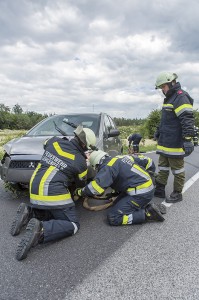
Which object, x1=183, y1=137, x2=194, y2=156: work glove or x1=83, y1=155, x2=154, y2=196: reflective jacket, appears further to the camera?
x1=183, y1=137, x2=194, y2=156: work glove

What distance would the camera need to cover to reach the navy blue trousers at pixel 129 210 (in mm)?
3717

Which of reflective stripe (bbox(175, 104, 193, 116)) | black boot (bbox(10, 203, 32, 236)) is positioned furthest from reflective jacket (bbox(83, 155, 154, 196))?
reflective stripe (bbox(175, 104, 193, 116))

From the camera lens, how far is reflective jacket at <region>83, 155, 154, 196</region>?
3598mm

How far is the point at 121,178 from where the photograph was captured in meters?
3.83

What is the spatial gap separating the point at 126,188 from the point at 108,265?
1.36 meters

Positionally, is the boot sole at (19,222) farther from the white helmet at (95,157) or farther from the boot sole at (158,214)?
the boot sole at (158,214)

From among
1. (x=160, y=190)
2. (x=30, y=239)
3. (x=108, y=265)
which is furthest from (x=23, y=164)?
(x=160, y=190)

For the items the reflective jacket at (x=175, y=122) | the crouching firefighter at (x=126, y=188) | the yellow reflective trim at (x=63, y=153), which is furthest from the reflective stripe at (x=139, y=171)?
the reflective jacket at (x=175, y=122)

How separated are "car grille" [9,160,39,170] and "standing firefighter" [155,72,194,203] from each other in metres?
2.32

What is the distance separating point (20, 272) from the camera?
2.53m

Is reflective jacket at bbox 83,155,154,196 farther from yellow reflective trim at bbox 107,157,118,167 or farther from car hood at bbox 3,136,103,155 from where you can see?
car hood at bbox 3,136,103,155

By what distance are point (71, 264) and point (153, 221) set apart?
1593mm

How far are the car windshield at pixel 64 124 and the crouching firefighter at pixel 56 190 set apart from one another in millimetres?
1599

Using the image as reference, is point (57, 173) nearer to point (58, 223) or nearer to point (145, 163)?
point (58, 223)
